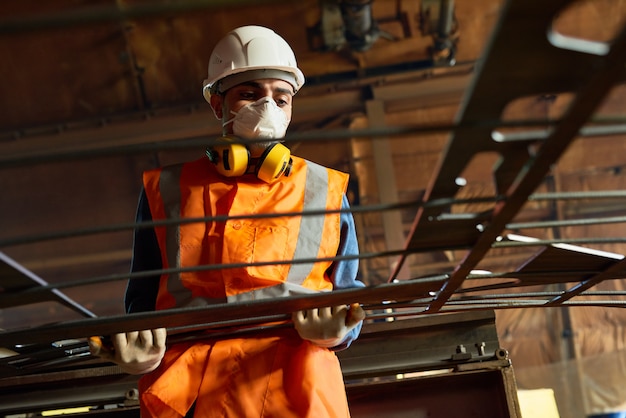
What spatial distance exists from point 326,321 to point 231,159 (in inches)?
19.0

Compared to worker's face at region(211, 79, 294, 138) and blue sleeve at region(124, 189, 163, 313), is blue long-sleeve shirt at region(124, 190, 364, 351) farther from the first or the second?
worker's face at region(211, 79, 294, 138)

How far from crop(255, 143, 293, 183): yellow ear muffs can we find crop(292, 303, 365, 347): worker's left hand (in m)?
0.39

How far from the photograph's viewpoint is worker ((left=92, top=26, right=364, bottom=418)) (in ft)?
5.69

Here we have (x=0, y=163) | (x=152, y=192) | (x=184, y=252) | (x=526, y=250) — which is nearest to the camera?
(x=0, y=163)

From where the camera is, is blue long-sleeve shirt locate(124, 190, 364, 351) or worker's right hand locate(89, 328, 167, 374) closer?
worker's right hand locate(89, 328, 167, 374)

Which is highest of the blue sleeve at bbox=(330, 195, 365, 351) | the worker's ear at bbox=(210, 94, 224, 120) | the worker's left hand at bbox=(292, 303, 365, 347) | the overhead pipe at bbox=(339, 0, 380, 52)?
the overhead pipe at bbox=(339, 0, 380, 52)

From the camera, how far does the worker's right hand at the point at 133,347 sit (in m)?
1.70

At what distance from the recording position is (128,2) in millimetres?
5145

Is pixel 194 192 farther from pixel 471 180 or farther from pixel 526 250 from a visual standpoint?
pixel 526 250

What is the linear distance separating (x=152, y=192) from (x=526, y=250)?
476 cm

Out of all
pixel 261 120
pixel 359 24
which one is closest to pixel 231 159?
pixel 261 120

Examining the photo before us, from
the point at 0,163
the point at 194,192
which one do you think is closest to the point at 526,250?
the point at 194,192

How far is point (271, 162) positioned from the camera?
6.33ft

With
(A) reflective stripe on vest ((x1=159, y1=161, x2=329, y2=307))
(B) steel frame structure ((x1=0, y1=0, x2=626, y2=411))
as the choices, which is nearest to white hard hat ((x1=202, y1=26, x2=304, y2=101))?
(A) reflective stripe on vest ((x1=159, y1=161, x2=329, y2=307))
